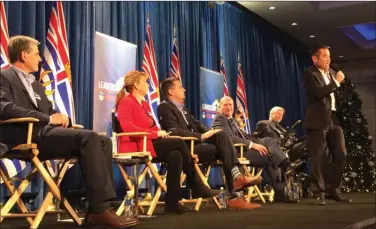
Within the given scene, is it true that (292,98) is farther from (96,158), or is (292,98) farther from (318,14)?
(96,158)

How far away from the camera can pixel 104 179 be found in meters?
2.33

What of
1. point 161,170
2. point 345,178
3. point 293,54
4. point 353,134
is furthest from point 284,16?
point 161,170

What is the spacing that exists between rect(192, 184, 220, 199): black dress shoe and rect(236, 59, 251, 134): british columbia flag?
4.38 meters

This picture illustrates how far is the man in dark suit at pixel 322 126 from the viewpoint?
377 cm

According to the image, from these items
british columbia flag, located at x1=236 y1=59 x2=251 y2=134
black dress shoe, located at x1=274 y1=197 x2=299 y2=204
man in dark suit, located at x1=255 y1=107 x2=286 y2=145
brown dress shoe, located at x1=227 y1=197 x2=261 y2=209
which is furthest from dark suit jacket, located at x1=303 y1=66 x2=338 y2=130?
british columbia flag, located at x1=236 y1=59 x2=251 y2=134

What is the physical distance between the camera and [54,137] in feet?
7.83

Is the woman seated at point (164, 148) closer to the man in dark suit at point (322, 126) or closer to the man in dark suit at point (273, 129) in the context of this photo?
the man in dark suit at point (322, 126)

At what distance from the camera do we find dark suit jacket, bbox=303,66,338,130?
3740 mm

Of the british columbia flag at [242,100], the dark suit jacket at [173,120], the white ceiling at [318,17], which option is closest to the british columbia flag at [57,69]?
the dark suit jacket at [173,120]

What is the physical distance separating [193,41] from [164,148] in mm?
4015

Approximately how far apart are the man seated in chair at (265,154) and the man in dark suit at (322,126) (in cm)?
102

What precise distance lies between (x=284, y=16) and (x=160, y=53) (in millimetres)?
3779

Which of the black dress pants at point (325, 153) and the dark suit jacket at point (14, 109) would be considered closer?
the dark suit jacket at point (14, 109)

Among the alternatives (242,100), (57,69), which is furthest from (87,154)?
(242,100)
